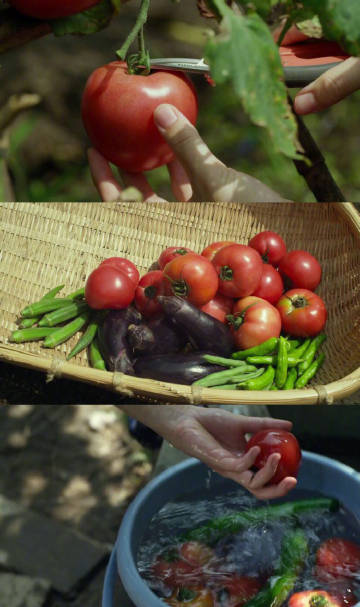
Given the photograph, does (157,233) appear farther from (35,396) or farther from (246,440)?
(246,440)

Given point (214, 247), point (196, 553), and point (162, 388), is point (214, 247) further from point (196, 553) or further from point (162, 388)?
point (196, 553)

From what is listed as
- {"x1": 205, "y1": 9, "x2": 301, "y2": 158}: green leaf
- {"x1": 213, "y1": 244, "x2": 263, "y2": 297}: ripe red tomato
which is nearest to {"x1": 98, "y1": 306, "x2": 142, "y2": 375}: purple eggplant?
{"x1": 213, "y1": 244, "x2": 263, "y2": 297}: ripe red tomato

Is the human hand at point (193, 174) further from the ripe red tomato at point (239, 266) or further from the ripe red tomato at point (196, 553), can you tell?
the ripe red tomato at point (196, 553)

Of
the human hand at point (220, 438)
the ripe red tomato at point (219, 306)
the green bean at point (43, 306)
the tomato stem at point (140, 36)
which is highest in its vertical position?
the tomato stem at point (140, 36)

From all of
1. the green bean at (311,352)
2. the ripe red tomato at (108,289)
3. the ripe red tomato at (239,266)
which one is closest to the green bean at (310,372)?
the green bean at (311,352)

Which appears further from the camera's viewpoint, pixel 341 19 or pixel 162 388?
pixel 162 388

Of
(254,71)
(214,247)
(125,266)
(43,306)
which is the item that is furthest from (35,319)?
(254,71)

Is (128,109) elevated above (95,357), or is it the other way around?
(128,109)
